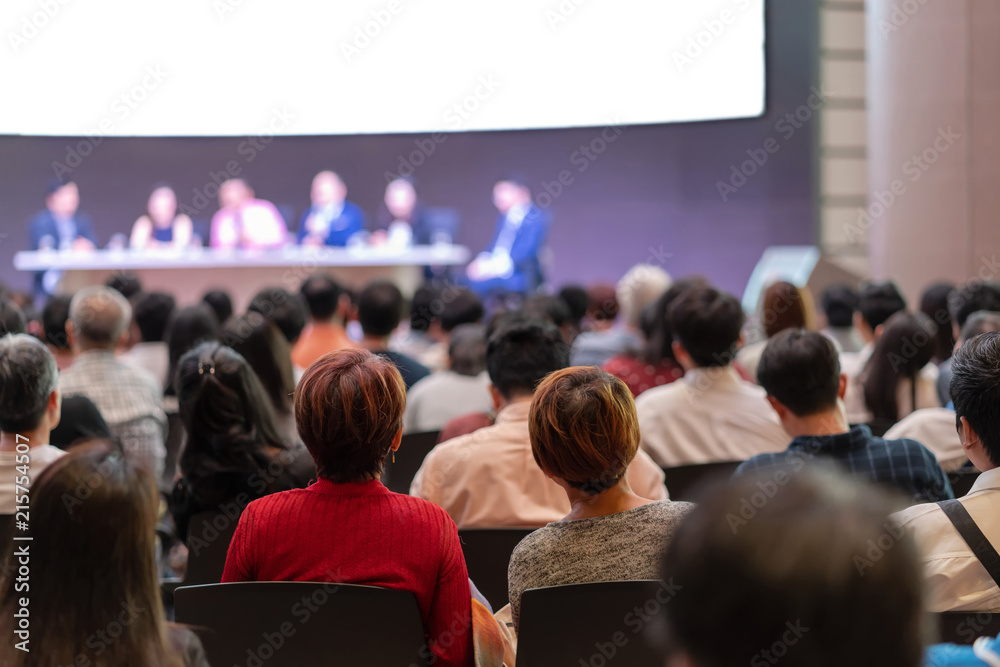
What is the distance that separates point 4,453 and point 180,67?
7.73m

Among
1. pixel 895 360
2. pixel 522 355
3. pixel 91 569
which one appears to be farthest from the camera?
pixel 895 360

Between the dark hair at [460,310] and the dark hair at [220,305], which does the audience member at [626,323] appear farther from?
the dark hair at [220,305]

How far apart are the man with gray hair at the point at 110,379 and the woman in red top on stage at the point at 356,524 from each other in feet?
5.60

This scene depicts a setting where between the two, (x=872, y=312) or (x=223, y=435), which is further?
A: (x=872, y=312)

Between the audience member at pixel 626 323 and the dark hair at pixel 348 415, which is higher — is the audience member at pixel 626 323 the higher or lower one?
the lower one

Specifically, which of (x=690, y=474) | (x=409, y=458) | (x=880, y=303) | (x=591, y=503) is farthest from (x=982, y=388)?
(x=880, y=303)

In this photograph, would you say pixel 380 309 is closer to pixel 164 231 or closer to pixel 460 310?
pixel 460 310

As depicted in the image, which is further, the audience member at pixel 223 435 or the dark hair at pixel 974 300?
the dark hair at pixel 974 300

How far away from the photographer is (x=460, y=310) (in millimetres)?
4363

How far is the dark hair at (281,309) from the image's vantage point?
358cm

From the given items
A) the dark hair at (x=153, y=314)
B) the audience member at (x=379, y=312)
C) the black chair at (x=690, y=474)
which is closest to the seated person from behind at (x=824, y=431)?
the black chair at (x=690, y=474)

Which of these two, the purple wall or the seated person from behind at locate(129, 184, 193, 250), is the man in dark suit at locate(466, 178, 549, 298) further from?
the seated person from behind at locate(129, 184, 193, 250)

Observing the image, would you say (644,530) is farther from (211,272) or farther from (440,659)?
(211,272)

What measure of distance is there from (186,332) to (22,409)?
5.07 feet
